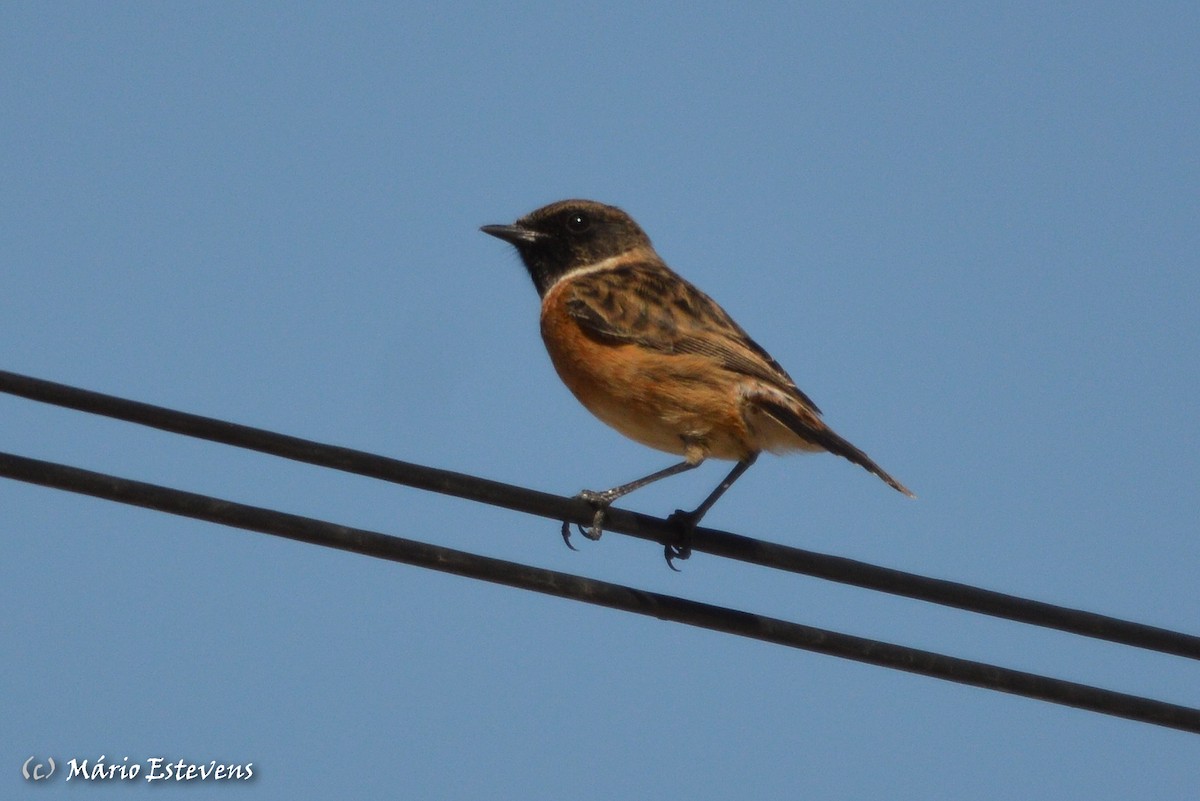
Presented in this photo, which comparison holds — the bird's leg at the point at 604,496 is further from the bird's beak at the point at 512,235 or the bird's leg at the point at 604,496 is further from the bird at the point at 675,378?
the bird's beak at the point at 512,235

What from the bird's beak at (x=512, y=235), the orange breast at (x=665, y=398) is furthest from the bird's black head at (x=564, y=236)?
the orange breast at (x=665, y=398)

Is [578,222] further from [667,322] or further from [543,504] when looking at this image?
[543,504]

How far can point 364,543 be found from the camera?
20.8ft

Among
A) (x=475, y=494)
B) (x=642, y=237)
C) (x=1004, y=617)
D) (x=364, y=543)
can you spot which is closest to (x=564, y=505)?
(x=475, y=494)

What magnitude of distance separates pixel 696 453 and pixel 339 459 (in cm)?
401

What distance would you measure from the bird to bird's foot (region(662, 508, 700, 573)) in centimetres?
2

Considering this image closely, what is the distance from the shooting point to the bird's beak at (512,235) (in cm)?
1270

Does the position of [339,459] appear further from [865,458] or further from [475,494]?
Result: [865,458]

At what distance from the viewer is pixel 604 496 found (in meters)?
9.34

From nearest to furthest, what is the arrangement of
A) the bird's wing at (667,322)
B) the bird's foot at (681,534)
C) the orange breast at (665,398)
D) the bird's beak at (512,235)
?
the bird's foot at (681,534), the orange breast at (665,398), the bird's wing at (667,322), the bird's beak at (512,235)

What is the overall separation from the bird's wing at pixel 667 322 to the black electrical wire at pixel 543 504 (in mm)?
3175

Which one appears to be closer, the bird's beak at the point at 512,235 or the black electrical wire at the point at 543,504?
the black electrical wire at the point at 543,504

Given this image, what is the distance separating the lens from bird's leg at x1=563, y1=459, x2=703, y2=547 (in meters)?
7.50

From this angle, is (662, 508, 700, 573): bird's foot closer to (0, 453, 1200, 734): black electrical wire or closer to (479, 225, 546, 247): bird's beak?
(0, 453, 1200, 734): black electrical wire
